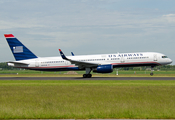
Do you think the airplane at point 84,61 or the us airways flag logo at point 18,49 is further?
the us airways flag logo at point 18,49

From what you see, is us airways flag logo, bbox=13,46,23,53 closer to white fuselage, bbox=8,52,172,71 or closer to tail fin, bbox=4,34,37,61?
tail fin, bbox=4,34,37,61

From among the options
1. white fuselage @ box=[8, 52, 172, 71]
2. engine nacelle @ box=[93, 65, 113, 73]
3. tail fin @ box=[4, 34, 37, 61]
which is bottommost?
engine nacelle @ box=[93, 65, 113, 73]

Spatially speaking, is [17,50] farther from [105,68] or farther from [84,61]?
[105,68]

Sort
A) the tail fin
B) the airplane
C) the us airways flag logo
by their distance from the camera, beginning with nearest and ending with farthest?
the airplane
the tail fin
the us airways flag logo

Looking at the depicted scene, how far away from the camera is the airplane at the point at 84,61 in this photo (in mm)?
37312

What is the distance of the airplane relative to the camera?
37.3 metres

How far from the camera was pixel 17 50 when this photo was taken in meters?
42.2

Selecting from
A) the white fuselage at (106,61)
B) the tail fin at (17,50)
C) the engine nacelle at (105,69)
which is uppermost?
the tail fin at (17,50)

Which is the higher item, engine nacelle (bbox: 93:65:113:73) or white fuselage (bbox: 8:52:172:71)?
white fuselage (bbox: 8:52:172:71)


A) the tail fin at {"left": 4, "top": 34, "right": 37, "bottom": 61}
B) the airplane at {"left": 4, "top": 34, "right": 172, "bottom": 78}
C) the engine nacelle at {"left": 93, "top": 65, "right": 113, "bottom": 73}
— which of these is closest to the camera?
the engine nacelle at {"left": 93, "top": 65, "right": 113, "bottom": 73}

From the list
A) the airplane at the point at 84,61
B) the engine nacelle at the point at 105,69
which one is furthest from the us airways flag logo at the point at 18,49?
the engine nacelle at the point at 105,69

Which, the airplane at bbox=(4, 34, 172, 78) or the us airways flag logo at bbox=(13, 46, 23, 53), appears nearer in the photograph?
the airplane at bbox=(4, 34, 172, 78)

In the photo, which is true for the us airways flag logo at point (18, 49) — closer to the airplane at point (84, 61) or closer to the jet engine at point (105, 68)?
the airplane at point (84, 61)

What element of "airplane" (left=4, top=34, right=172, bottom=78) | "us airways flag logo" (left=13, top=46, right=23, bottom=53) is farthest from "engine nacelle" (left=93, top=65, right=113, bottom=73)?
"us airways flag logo" (left=13, top=46, right=23, bottom=53)
